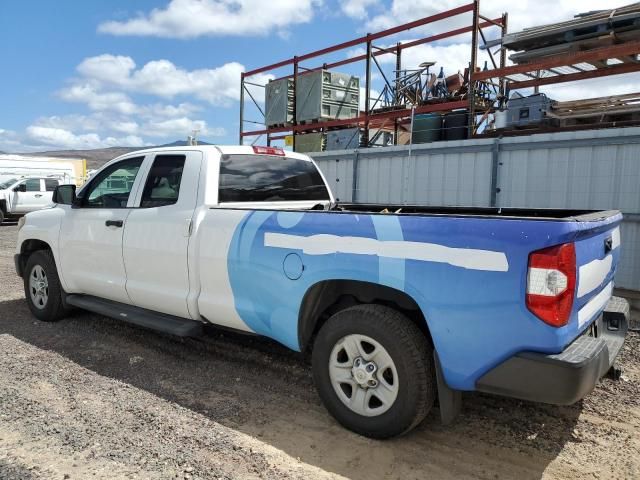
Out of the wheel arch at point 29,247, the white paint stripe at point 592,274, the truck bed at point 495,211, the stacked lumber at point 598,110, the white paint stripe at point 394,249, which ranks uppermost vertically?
the stacked lumber at point 598,110

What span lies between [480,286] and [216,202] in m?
2.34

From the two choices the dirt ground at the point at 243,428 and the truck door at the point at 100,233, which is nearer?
the dirt ground at the point at 243,428

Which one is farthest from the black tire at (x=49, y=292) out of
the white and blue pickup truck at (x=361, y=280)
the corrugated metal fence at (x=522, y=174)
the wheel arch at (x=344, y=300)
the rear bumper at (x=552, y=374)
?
the corrugated metal fence at (x=522, y=174)

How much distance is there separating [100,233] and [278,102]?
1403 centimetres

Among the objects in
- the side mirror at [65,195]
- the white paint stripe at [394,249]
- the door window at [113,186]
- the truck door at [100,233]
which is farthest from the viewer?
the side mirror at [65,195]

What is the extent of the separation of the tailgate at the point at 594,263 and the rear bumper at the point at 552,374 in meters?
0.19

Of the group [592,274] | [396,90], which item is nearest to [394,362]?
[592,274]

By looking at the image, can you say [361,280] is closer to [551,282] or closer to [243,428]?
[551,282]

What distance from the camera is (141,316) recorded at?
4496 millimetres

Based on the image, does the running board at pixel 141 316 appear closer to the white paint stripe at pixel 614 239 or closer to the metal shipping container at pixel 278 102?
the white paint stripe at pixel 614 239

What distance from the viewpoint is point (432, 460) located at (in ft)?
9.77

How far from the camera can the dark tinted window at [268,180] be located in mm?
4371

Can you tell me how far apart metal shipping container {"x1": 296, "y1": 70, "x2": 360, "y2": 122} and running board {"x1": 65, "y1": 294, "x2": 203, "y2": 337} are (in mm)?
12477

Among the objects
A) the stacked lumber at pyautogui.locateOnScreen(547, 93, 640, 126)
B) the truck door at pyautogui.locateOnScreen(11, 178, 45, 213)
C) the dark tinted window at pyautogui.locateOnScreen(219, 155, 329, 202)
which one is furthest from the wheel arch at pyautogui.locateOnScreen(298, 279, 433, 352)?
the truck door at pyautogui.locateOnScreen(11, 178, 45, 213)
